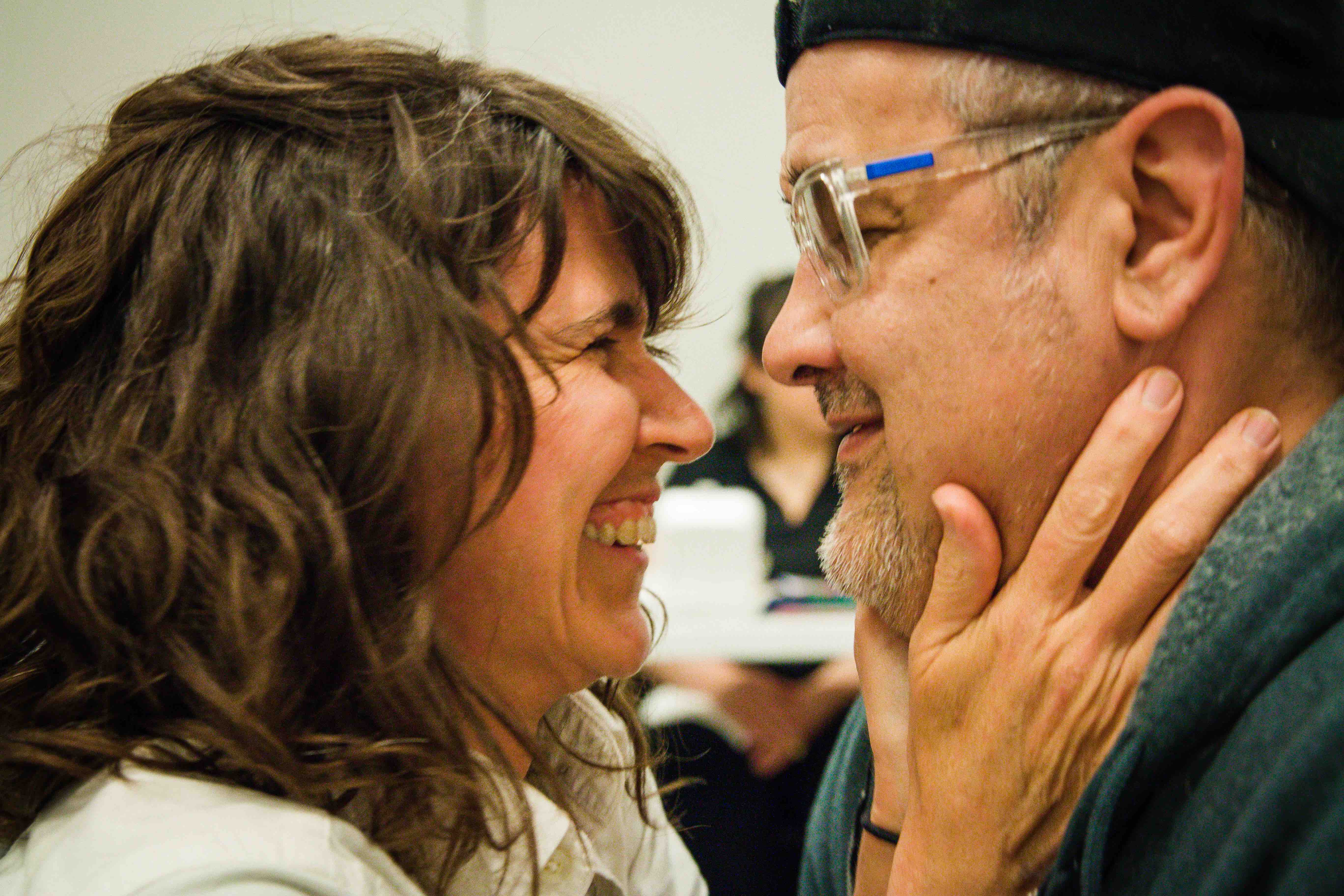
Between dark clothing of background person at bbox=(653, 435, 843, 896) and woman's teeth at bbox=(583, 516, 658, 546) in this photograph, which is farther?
dark clothing of background person at bbox=(653, 435, 843, 896)

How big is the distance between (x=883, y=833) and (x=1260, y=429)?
0.63 meters

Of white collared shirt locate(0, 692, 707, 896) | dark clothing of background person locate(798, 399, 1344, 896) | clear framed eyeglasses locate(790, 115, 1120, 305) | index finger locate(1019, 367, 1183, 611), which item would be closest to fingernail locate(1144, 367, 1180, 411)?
index finger locate(1019, 367, 1183, 611)

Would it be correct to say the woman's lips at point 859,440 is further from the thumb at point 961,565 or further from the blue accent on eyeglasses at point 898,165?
the blue accent on eyeglasses at point 898,165

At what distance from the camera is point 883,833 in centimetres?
125

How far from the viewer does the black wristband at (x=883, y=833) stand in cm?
123

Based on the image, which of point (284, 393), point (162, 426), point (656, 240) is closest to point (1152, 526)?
point (656, 240)

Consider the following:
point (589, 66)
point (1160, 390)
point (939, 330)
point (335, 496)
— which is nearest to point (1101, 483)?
point (1160, 390)

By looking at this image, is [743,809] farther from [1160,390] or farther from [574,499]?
[1160,390]

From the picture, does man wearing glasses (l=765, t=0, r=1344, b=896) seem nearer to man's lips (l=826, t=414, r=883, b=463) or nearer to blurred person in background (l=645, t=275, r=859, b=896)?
man's lips (l=826, t=414, r=883, b=463)

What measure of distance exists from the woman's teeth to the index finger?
481 mm

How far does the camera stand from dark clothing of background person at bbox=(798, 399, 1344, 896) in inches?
27.5

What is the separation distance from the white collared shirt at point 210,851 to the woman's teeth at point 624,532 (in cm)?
28

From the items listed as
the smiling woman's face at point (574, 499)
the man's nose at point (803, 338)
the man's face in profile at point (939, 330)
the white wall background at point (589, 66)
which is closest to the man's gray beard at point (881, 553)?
the man's face in profile at point (939, 330)

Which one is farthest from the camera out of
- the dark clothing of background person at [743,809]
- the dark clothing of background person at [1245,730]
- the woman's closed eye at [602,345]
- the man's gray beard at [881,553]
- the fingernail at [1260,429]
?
the dark clothing of background person at [743,809]
